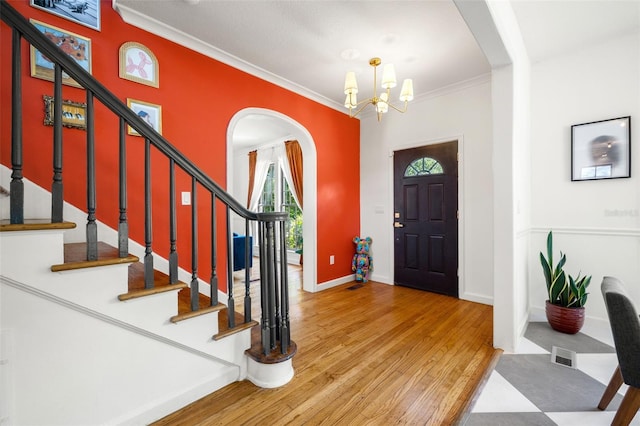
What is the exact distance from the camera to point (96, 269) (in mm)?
1315

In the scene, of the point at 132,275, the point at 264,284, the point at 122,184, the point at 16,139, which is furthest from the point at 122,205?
the point at 264,284

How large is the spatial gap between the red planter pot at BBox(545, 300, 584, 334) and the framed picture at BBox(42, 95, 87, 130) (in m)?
4.31

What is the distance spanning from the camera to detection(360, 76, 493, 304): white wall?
336 cm

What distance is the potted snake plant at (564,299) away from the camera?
2434 millimetres

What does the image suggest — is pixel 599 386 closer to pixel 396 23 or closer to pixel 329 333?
pixel 329 333

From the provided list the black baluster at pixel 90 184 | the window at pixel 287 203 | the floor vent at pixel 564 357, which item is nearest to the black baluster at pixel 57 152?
the black baluster at pixel 90 184

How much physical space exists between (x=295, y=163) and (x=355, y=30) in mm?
3223

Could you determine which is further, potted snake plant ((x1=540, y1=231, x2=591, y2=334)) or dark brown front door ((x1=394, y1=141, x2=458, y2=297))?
dark brown front door ((x1=394, y1=141, x2=458, y2=297))

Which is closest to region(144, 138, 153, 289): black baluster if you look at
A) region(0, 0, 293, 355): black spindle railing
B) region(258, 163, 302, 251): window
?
region(0, 0, 293, 355): black spindle railing

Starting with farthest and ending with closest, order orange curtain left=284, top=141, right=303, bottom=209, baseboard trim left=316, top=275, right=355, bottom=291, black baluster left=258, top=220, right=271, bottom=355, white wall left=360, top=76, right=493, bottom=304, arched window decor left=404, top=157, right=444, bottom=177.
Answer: orange curtain left=284, top=141, right=303, bottom=209
baseboard trim left=316, top=275, right=355, bottom=291
arched window decor left=404, top=157, right=444, bottom=177
white wall left=360, top=76, right=493, bottom=304
black baluster left=258, top=220, right=271, bottom=355

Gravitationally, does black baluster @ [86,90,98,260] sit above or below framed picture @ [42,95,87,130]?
below

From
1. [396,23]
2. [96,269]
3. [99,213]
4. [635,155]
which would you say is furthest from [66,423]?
[635,155]

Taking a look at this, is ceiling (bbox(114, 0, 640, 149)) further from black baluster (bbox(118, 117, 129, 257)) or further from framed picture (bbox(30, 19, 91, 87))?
black baluster (bbox(118, 117, 129, 257))

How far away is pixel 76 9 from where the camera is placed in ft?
6.66
